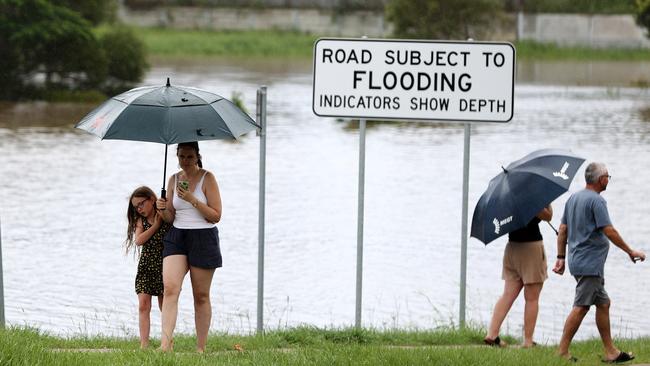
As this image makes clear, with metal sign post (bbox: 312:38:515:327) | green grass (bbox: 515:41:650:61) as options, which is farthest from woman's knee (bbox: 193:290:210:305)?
green grass (bbox: 515:41:650:61)

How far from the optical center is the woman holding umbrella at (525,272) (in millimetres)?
10031

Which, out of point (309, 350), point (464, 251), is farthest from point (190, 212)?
point (464, 251)

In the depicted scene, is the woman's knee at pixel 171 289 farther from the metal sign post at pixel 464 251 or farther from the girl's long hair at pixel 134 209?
the metal sign post at pixel 464 251

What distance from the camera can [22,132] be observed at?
30531mm

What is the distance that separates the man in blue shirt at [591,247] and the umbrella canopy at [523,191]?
0.93 ft

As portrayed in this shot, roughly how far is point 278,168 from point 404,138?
6.64 meters

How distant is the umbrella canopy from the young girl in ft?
7.90

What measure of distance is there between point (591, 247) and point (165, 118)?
308 centimetres

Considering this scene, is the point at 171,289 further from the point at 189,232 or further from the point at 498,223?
the point at 498,223

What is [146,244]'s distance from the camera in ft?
30.8

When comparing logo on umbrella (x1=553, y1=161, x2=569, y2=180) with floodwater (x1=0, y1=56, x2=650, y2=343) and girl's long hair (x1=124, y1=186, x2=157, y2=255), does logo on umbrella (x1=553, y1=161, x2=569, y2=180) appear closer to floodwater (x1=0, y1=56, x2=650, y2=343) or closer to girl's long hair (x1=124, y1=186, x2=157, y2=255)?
floodwater (x1=0, y1=56, x2=650, y2=343)

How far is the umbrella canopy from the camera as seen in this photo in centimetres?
970

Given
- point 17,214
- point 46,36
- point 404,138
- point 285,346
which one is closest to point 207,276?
point 285,346

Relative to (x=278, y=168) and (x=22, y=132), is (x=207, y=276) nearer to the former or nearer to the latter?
(x=278, y=168)
